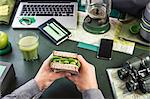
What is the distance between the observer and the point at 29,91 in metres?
0.98

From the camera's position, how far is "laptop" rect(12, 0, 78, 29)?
1303 millimetres

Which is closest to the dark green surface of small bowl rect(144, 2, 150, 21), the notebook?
the notebook

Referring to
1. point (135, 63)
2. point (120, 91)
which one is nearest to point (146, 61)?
point (135, 63)

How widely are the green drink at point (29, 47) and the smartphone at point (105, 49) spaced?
0.87 ft

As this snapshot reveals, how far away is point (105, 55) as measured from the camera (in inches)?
45.9

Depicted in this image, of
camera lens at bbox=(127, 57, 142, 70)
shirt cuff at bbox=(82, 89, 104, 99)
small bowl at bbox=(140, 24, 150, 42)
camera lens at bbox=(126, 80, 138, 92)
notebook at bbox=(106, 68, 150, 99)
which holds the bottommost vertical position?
notebook at bbox=(106, 68, 150, 99)

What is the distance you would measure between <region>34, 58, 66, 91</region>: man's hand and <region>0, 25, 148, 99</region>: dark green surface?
44mm

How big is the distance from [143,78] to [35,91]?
0.39 metres

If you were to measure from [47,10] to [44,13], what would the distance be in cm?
2

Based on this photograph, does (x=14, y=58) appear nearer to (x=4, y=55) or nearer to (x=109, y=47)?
(x=4, y=55)

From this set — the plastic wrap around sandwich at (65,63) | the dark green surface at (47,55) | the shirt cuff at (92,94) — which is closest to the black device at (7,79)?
the dark green surface at (47,55)

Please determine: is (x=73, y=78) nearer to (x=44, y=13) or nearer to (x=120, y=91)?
(x=120, y=91)

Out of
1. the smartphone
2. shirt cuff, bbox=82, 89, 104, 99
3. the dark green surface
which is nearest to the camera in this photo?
shirt cuff, bbox=82, 89, 104, 99

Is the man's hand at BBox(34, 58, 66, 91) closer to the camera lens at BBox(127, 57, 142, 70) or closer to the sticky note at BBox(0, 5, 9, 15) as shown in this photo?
the camera lens at BBox(127, 57, 142, 70)
